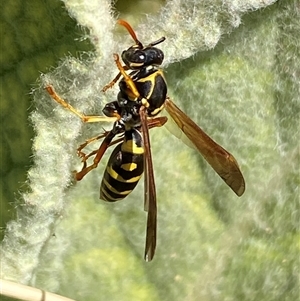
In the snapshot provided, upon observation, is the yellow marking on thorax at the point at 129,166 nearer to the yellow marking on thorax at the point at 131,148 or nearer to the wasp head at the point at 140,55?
the yellow marking on thorax at the point at 131,148

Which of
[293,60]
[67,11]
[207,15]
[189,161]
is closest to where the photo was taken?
[67,11]

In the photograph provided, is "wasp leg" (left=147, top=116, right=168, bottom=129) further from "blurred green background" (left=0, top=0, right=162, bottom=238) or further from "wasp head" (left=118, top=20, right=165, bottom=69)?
"blurred green background" (left=0, top=0, right=162, bottom=238)

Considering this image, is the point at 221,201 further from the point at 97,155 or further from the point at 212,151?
the point at 97,155

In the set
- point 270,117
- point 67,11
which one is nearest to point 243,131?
point 270,117

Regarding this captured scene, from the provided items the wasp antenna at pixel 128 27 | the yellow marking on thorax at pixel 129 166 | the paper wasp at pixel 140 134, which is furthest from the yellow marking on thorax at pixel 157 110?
the wasp antenna at pixel 128 27

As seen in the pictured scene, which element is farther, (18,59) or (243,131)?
(243,131)

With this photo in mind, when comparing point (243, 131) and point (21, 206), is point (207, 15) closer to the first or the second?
point (243, 131)

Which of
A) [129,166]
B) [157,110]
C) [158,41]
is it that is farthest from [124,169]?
[158,41]

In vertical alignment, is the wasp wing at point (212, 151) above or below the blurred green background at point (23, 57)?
below

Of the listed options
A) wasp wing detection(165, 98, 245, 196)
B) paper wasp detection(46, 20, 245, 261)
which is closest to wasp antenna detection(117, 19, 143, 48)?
paper wasp detection(46, 20, 245, 261)
